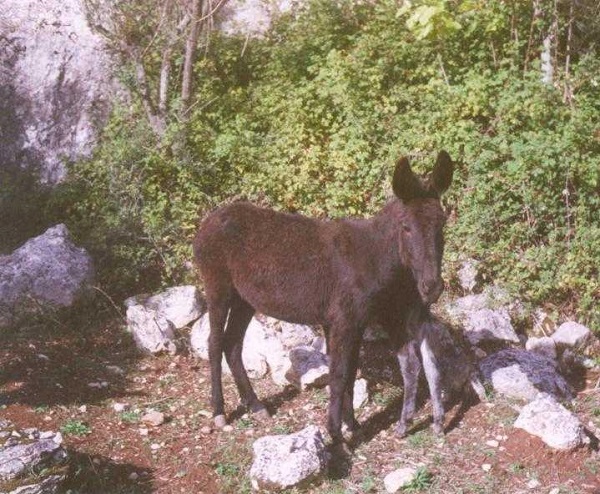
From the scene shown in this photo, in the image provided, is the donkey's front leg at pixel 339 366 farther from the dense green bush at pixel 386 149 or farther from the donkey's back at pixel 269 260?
the dense green bush at pixel 386 149

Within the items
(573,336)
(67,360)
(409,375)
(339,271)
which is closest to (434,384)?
(409,375)

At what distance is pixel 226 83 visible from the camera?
10453mm

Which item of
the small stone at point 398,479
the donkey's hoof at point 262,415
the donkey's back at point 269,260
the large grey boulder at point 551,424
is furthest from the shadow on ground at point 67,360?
the large grey boulder at point 551,424

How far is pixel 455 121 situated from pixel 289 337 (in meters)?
3.47

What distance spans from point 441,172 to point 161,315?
3900 millimetres

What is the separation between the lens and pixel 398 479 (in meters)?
4.90

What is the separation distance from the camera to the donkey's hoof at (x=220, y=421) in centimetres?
595

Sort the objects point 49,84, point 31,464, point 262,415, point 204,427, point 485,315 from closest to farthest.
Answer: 1. point 31,464
2. point 204,427
3. point 262,415
4. point 485,315
5. point 49,84

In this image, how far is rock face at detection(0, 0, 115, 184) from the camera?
10172 millimetres

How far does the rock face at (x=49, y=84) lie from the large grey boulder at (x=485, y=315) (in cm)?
592

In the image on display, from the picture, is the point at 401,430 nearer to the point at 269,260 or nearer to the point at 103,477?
the point at 269,260

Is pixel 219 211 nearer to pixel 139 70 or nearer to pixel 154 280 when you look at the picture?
pixel 154 280

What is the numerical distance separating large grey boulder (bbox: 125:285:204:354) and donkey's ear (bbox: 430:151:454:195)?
358 cm

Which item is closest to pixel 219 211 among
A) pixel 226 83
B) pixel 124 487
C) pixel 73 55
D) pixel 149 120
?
pixel 124 487
